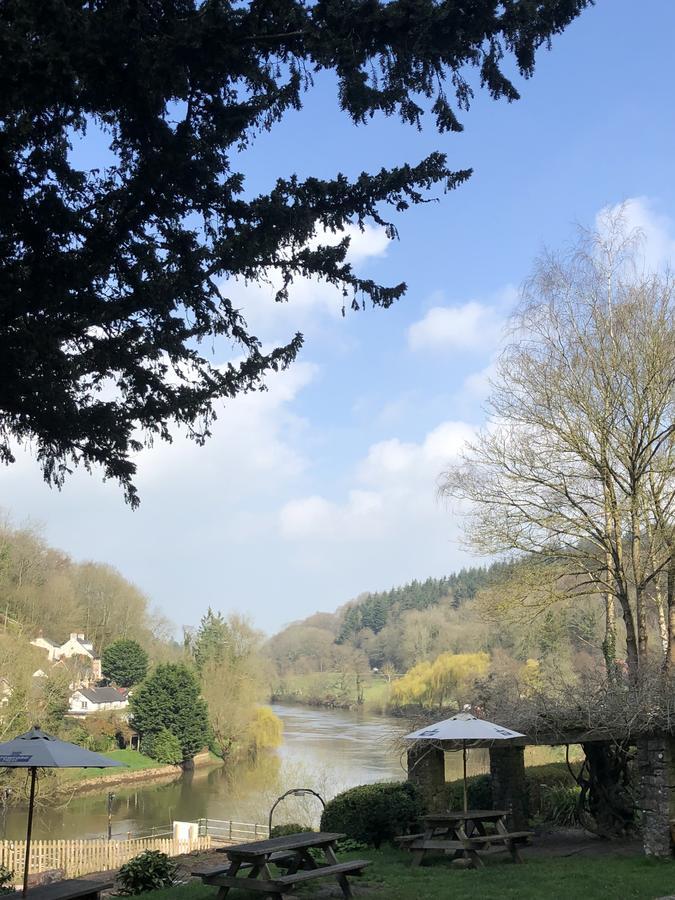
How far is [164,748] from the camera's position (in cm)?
4378

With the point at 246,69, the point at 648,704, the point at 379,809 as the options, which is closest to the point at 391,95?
the point at 246,69

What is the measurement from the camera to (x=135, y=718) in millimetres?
45656

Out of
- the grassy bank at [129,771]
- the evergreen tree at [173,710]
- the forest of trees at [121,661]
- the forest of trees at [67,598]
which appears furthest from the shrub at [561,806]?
the forest of trees at [67,598]

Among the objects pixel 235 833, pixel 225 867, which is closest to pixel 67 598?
pixel 235 833

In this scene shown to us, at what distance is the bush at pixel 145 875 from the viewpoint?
9.70 metres

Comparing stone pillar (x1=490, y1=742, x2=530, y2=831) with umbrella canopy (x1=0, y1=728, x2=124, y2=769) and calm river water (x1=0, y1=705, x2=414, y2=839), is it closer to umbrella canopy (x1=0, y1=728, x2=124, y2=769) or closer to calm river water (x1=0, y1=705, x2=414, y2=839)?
umbrella canopy (x1=0, y1=728, x2=124, y2=769)

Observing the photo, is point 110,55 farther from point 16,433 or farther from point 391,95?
point 16,433

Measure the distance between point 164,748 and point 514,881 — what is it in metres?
37.8

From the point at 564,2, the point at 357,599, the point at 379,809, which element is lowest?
the point at 379,809

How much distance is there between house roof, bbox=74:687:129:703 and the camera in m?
55.2

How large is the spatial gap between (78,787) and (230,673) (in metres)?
A: 15.5

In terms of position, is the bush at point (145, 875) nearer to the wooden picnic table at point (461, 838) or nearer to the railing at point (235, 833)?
the wooden picnic table at point (461, 838)

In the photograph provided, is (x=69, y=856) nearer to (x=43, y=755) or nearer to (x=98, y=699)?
(x=43, y=755)

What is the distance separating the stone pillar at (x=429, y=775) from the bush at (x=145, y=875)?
479 centimetres
